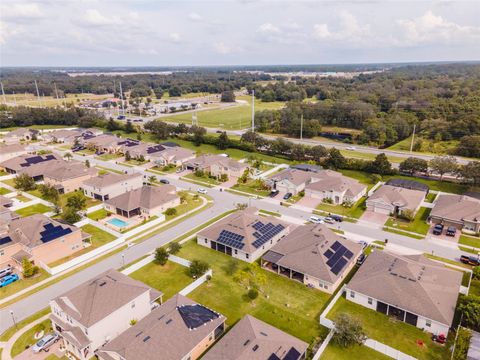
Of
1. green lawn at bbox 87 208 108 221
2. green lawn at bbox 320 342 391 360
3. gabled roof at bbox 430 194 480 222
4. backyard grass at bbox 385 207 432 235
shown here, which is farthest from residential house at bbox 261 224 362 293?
green lawn at bbox 87 208 108 221

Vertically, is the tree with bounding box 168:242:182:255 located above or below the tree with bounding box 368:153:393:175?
below

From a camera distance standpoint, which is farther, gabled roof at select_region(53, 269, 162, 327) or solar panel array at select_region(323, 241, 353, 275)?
solar panel array at select_region(323, 241, 353, 275)

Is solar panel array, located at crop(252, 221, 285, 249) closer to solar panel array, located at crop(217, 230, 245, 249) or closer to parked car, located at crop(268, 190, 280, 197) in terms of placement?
solar panel array, located at crop(217, 230, 245, 249)

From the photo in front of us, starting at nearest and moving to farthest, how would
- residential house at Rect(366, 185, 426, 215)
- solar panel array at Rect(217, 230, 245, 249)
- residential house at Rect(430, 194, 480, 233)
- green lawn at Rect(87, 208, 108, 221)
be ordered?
solar panel array at Rect(217, 230, 245, 249)
residential house at Rect(430, 194, 480, 233)
residential house at Rect(366, 185, 426, 215)
green lawn at Rect(87, 208, 108, 221)

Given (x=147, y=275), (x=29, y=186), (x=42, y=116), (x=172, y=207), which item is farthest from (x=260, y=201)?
(x=42, y=116)

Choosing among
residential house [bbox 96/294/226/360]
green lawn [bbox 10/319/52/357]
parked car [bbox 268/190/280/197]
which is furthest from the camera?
parked car [bbox 268/190/280/197]

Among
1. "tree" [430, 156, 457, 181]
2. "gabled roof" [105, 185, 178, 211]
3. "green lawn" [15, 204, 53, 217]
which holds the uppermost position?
"tree" [430, 156, 457, 181]
